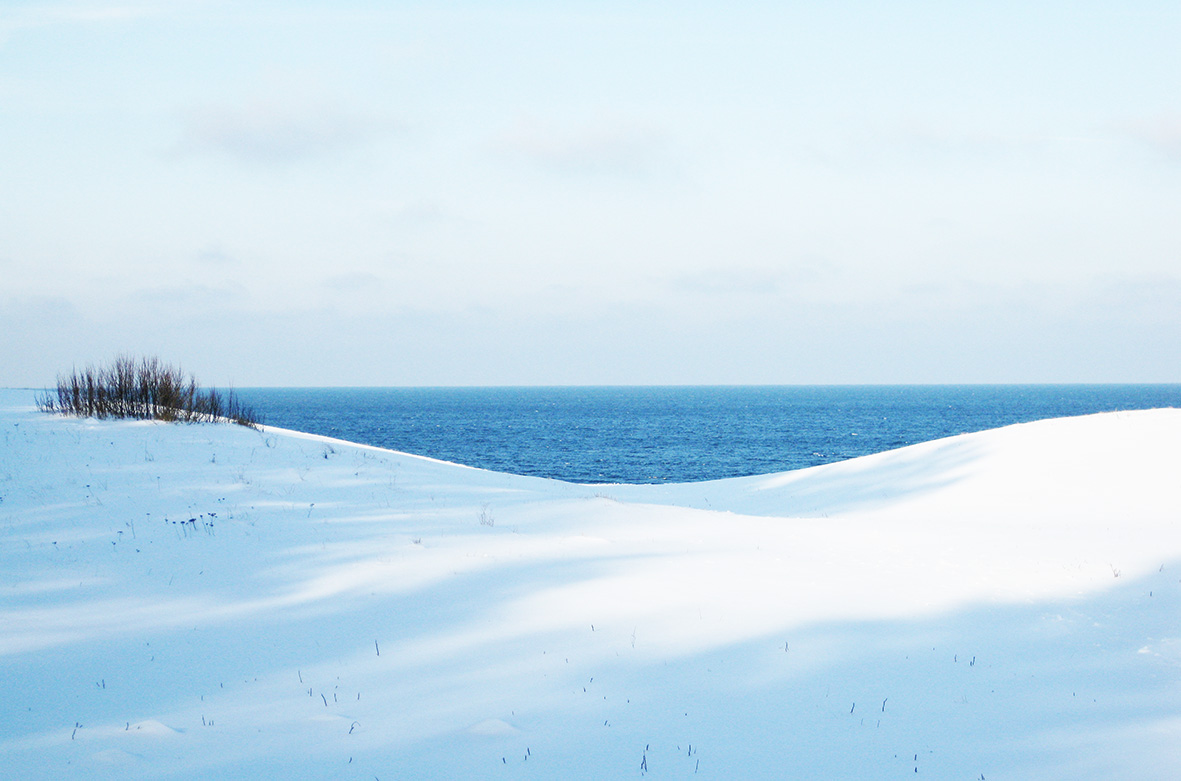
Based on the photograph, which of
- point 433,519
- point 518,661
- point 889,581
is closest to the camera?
point 518,661

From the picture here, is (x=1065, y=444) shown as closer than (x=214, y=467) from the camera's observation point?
No

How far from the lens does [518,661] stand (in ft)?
22.0

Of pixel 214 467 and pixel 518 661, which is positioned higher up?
pixel 214 467

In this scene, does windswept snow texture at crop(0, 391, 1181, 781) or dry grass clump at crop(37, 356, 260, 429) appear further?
dry grass clump at crop(37, 356, 260, 429)

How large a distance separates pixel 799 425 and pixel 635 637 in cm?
8338

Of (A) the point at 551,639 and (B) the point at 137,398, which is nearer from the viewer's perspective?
(A) the point at 551,639

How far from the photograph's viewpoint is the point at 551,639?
281 inches

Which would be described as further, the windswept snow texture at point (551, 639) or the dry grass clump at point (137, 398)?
the dry grass clump at point (137, 398)

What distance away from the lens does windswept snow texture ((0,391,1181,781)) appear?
210 inches

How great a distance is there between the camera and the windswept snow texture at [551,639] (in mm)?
5344

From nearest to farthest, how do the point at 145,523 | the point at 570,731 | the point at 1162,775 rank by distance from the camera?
the point at 1162,775 → the point at 570,731 → the point at 145,523

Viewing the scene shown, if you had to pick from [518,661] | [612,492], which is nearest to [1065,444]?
[612,492]

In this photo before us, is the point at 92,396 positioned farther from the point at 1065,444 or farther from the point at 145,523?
the point at 1065,444

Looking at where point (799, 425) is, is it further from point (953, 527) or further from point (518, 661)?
point (518, 661)
